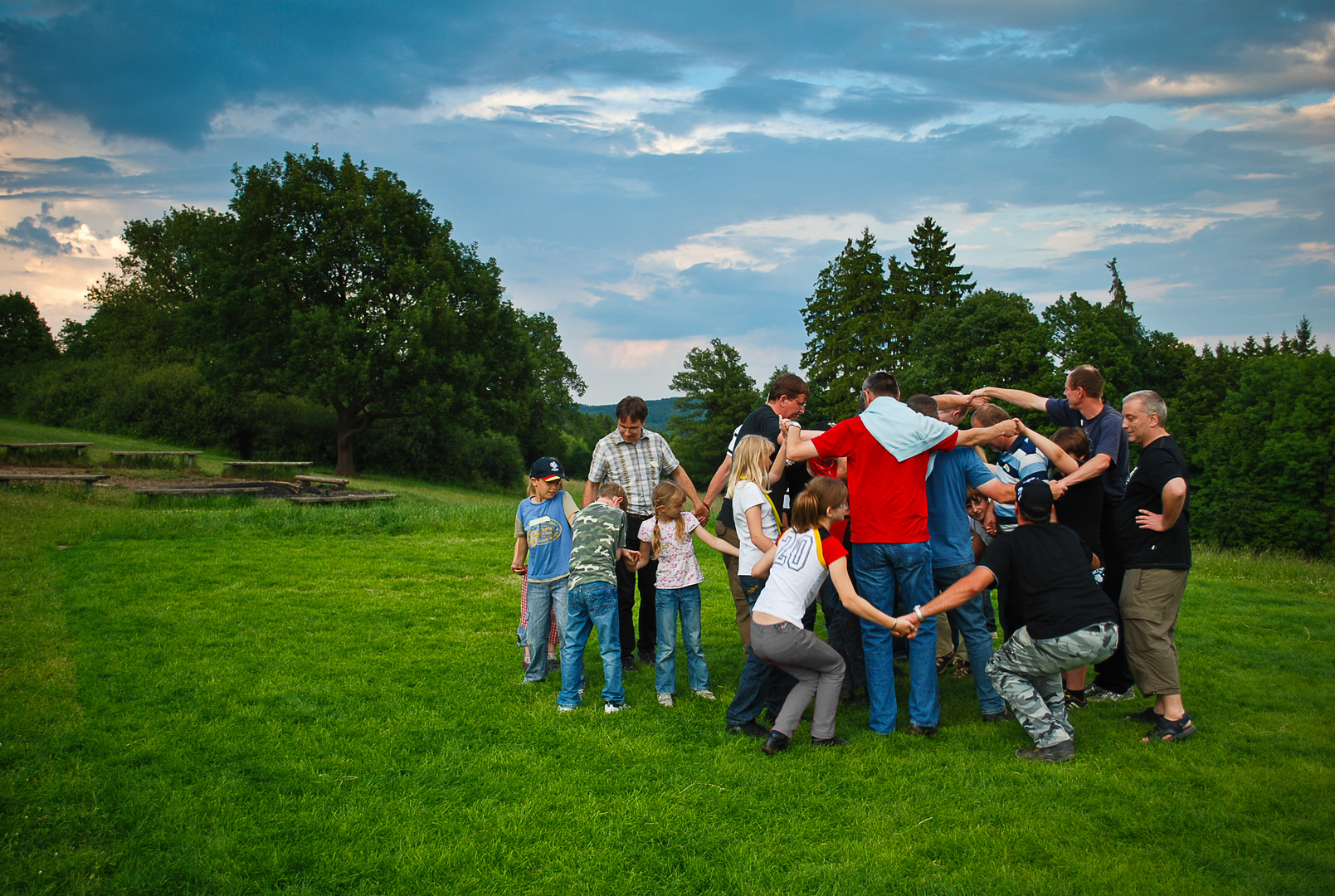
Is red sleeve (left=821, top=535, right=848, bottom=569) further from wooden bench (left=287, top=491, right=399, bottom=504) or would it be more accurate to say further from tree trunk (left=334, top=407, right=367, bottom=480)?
tree trunk (left=334, top=407, right=367, bottom=480)

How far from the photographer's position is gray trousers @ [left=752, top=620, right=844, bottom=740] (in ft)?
15.5

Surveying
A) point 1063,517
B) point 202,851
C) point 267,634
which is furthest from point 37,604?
point 1063,517

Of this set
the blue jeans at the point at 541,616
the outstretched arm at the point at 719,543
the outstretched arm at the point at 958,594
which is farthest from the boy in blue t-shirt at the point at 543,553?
the outstretched arm at the point at 958,594

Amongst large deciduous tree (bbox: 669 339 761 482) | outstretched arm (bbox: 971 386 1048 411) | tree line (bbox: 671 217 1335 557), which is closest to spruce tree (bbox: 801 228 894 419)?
tree line (bbox: 671 217 1335 557)

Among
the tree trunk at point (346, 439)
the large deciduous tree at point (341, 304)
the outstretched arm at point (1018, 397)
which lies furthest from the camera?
the tree trunk at point (346, 439)

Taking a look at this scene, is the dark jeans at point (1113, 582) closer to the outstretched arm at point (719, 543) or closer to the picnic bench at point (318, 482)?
the outstretched arm at point (719, 543)

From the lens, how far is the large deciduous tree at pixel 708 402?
192 ft

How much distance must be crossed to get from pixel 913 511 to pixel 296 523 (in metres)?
12.9

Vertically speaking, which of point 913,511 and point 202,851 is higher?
point 913,511

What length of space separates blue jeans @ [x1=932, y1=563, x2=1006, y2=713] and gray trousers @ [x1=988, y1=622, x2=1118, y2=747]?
17.4 inches

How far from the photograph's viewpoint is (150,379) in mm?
35031

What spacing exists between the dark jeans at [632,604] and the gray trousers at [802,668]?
5.96ft

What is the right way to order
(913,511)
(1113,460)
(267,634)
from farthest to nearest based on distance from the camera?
(267,634) < (1113,460) < (913,511)

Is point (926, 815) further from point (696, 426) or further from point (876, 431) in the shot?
point (696, 426)
